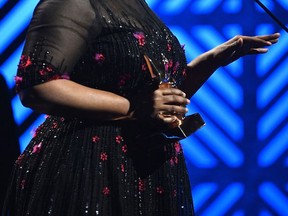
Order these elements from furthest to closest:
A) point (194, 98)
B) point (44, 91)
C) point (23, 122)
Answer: point (194, 98)
point (23, 122)
point (44, 91)

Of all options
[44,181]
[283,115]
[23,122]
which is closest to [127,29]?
[44,181]

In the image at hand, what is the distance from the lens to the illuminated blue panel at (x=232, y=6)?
122 centimetres

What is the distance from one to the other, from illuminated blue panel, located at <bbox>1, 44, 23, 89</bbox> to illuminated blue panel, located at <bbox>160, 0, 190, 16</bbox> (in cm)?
33

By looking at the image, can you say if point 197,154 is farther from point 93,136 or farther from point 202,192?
point 93,136

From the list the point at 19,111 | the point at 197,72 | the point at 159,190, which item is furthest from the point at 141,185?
the point at 19,111

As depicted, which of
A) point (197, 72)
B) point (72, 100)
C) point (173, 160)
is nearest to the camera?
point (72, 100)

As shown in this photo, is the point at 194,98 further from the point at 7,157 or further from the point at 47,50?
the point at 47,50

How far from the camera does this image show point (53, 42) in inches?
25.4

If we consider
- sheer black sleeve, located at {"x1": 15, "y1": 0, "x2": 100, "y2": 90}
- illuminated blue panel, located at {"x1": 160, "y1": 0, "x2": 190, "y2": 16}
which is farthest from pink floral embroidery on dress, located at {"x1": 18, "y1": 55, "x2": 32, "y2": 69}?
illuminated blue panel, located at {"x1": 160, "y1": 0, "x2": 190, "y2": 16}

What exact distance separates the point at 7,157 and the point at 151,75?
48cm

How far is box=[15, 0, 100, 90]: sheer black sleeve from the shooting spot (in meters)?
0.64

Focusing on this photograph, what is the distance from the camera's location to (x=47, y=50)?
2.10 ft

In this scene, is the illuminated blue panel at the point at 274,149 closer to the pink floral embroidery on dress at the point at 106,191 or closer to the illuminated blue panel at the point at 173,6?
the illuminated blue panel at the point at 173,6

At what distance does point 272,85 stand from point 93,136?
0.68 metres
